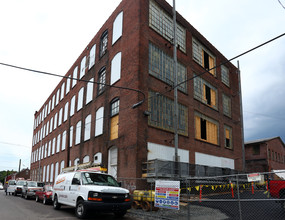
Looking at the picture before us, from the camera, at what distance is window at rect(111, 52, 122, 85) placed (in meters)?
21.5

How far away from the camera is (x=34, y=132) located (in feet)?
190

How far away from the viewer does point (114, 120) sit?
69.2 ft

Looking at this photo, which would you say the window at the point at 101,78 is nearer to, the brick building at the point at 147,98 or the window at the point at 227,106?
the brick building at the point at 147,98

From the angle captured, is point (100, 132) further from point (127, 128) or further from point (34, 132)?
point (34, 132)

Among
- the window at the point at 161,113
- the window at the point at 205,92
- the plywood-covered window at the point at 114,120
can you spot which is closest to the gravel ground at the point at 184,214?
the window at the point at 161,113

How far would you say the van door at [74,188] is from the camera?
11592 millimetres

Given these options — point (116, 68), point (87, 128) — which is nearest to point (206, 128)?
point (116, 68)

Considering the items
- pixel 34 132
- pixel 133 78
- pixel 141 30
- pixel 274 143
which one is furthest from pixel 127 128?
pixel 34 132

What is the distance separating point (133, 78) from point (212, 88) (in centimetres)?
1215

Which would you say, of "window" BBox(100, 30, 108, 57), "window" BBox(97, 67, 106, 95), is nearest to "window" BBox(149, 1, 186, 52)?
"window" BBox(100, 30, 108, 57)

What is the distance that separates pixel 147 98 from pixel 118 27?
7837mm

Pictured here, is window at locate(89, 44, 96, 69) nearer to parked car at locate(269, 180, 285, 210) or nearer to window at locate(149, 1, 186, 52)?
window at locate(149, 1, 186, 52)

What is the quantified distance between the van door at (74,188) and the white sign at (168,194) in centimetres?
359

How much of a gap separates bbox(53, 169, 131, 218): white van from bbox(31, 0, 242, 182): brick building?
15.7ft
